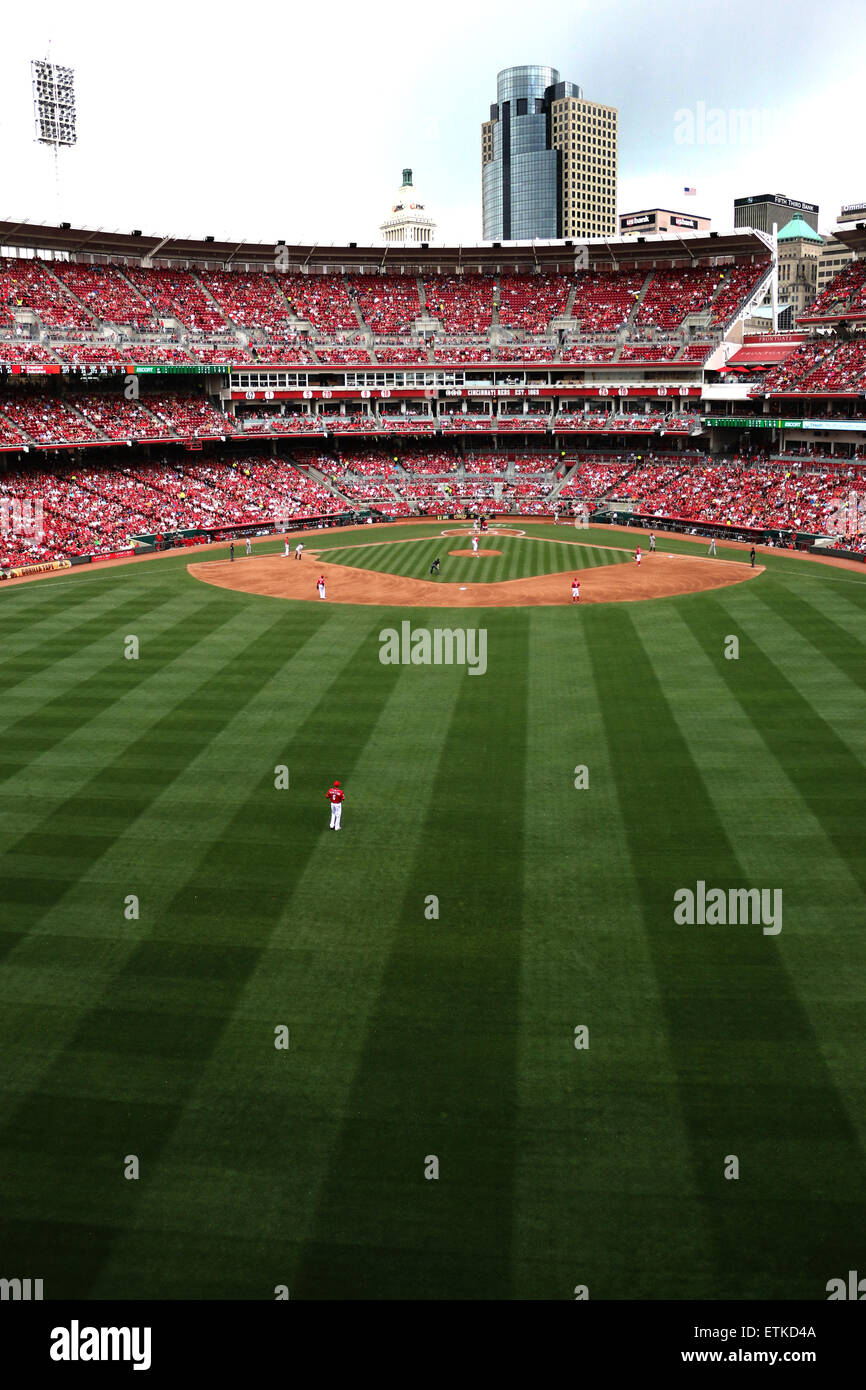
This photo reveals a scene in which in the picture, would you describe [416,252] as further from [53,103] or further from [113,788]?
[113,788]

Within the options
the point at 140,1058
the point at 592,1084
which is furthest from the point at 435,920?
the point at 140,1058

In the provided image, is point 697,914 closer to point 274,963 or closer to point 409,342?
point 274,963

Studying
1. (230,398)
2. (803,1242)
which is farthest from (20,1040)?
(230,398)

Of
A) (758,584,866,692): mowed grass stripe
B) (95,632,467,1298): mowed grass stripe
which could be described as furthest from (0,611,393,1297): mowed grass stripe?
(758,584,866,692): mowed grass stripe

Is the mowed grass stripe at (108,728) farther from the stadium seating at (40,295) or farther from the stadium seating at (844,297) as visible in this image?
the stadium seating at (844,297)

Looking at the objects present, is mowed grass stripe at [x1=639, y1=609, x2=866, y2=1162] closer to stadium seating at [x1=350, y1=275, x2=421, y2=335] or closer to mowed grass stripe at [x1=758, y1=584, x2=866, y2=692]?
mowed grass stripe at [x1=758, y1=584, x2=866, y2=692]

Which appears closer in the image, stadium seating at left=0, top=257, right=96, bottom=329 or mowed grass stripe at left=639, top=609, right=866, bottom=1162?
mowed grass stripe at left=639, top=609, right=866, bottom=1162
